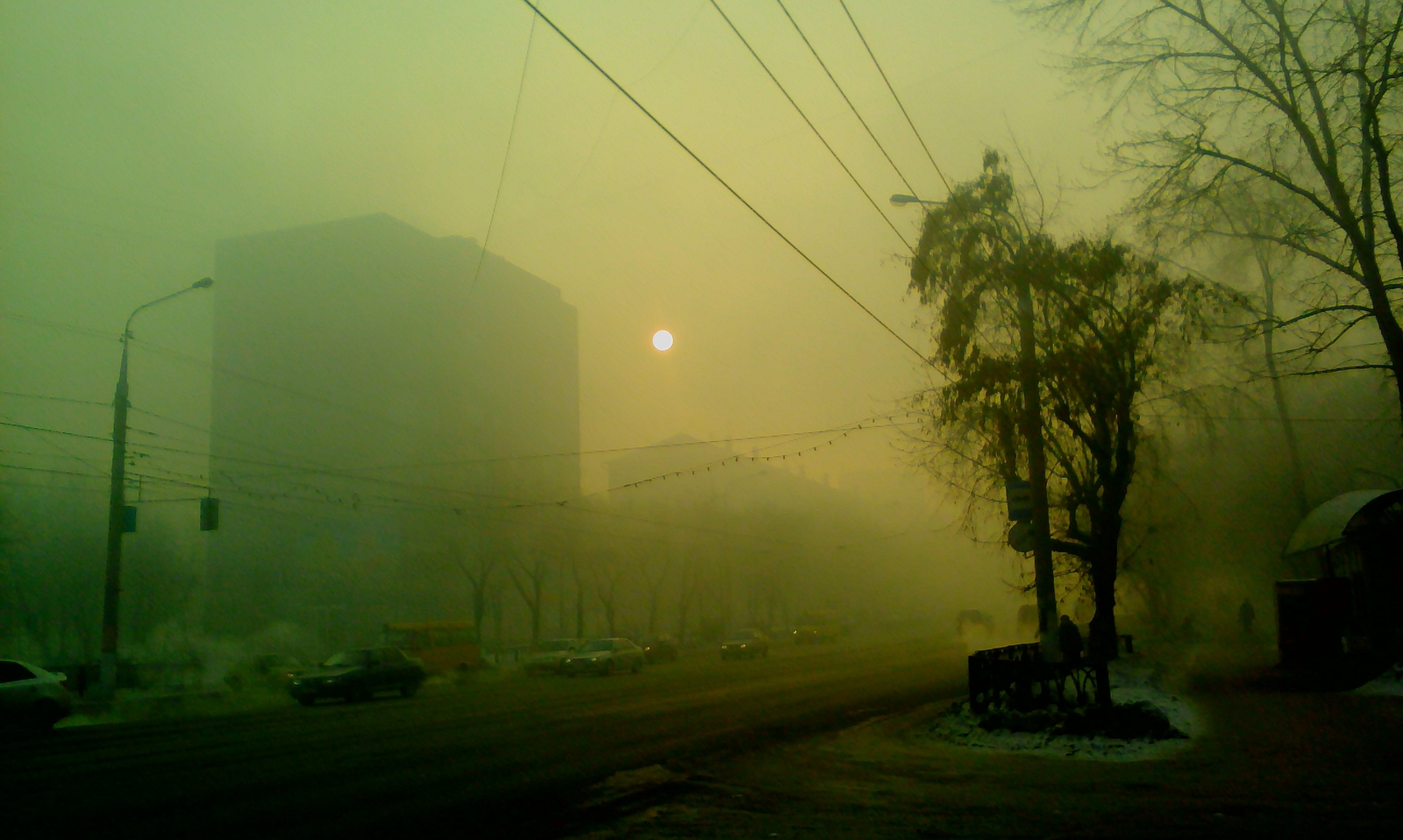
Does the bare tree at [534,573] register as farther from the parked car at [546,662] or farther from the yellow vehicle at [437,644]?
the yellow vehicle at [437,644]

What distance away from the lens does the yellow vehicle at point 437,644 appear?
37.8 meters

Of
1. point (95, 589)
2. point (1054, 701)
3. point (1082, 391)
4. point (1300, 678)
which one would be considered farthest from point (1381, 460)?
point (95, 589)

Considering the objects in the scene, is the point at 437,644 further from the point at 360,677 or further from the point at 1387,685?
the point at 1387,685

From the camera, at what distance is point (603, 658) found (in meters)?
38.0

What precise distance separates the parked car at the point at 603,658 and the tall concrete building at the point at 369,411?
23805mm

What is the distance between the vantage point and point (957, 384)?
22.8 metres

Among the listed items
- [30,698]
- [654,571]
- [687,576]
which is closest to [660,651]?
[687,576]

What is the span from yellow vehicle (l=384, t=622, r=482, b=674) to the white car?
17.1m

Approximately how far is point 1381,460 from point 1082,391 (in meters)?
30.9

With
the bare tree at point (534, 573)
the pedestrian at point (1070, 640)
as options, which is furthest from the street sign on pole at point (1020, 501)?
the bare tree at point (534, 573)

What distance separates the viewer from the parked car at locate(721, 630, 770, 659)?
4888 cm

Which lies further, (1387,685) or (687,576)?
(687,576)

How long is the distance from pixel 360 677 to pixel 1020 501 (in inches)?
754

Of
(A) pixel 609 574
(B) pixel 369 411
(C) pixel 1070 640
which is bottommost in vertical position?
(C) pixel 1070 640
